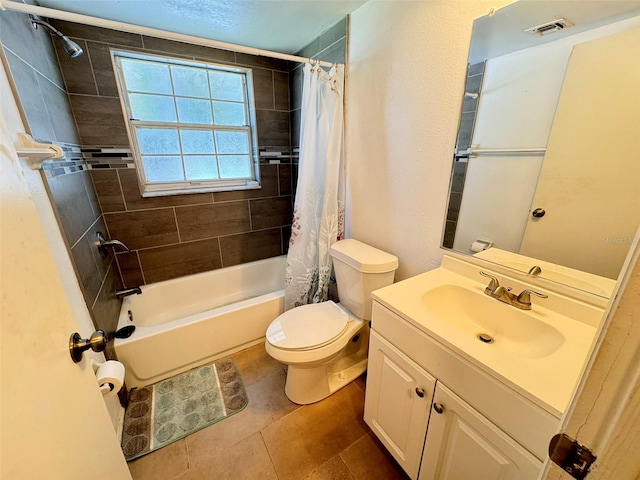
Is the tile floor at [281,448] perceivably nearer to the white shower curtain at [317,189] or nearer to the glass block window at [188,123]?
the white shower curtain at [317,189]

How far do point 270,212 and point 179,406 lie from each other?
5.37 feet

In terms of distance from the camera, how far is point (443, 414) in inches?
34.8

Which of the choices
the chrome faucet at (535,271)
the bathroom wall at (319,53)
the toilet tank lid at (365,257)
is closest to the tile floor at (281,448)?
the toilet tank lid at (365,257)

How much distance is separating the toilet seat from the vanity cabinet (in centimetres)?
30

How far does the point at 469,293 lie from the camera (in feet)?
3.67

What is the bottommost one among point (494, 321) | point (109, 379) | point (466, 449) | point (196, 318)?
point (196, 318)

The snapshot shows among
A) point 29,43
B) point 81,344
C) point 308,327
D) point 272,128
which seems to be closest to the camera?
point 81,344

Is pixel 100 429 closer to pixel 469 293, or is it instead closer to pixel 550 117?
pixel 469 293

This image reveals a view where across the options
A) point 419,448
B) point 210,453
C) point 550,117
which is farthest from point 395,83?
point 210,453

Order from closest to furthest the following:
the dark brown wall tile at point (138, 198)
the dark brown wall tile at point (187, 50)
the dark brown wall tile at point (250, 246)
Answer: the dark brown wall tile at point (187, 50)
the dark brown wall tile at point (138, 198)
the dark brown wall tile at point (250, 246)

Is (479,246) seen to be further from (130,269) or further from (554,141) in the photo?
(130,269)

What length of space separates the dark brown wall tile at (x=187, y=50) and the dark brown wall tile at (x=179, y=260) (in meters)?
1.42

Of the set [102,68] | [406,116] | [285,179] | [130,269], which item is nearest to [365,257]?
[406,116]

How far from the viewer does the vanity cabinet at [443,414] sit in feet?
2.27
